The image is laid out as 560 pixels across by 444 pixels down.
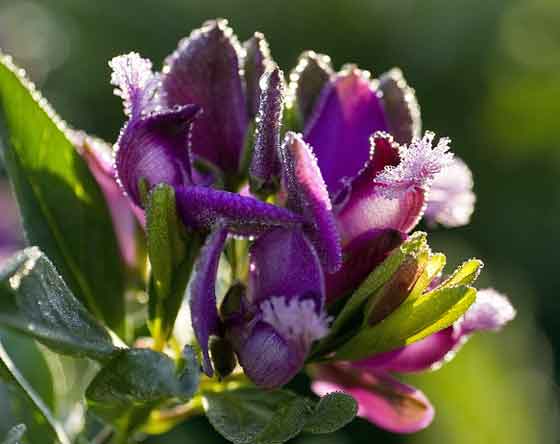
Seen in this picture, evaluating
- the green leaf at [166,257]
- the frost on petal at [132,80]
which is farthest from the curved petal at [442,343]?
the frost on petal at [132,80]

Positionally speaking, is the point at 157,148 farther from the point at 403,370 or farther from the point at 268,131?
the point at 403,370

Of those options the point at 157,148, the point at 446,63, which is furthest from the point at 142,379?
the point at 446,63

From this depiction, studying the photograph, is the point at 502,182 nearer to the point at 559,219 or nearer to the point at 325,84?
the point at 559,219

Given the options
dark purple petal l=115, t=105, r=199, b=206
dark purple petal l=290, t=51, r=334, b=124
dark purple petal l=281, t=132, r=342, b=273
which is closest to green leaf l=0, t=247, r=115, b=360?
dark purple petal l=115, t=105, r=199, b=206

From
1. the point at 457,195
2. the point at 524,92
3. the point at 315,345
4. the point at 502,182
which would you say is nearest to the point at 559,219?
the point at 502,182

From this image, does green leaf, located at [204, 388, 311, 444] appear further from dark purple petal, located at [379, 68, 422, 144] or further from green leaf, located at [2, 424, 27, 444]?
dark purple petal, located at [379, 68, 422, 144]

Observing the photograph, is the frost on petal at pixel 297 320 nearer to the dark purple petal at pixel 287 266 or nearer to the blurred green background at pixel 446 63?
the dark purple petal at pixel 287 266

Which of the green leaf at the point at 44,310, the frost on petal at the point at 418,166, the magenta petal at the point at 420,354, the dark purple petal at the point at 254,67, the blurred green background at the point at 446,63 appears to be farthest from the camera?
the blurred green background at the point at 446,63
